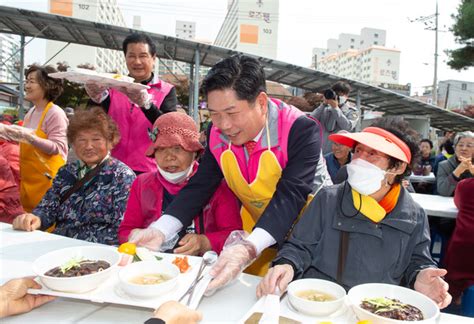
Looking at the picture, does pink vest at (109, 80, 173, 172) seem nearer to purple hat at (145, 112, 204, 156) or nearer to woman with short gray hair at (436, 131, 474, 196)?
purple hat at (145, 112, 204, 156)

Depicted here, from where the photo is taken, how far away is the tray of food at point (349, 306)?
3.42ft

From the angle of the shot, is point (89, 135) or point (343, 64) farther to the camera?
point (343, 64)

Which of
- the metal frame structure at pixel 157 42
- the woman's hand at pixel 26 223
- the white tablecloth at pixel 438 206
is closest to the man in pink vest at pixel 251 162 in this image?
the woman's hand at pixel 26 223

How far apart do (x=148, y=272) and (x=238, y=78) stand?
2.87ft

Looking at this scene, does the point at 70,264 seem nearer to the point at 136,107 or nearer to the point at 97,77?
the point at 97,77

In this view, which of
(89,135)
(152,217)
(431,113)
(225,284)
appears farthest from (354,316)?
(431,113)

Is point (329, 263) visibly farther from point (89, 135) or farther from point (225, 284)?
point (89, 135)

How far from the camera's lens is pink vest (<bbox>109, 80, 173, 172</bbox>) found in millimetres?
2887

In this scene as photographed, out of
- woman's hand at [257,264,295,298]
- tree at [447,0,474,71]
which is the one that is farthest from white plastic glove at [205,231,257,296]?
tree at [447,0,474,71]

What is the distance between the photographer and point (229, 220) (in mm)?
2023

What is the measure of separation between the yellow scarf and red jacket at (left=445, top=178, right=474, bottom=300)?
171 centimetres

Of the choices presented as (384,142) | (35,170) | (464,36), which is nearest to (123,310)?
(384,142)

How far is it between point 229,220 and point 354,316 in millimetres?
1010

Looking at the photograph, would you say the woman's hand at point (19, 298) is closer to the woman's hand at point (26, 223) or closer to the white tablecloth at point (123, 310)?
the white tablecloth at point (123, 310)
